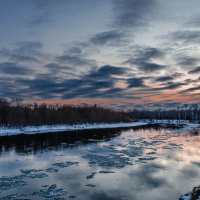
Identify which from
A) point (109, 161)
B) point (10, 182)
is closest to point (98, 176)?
point (10, 182)

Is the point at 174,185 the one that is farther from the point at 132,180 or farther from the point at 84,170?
the point at 84,170

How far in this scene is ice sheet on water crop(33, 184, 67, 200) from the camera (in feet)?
49.8

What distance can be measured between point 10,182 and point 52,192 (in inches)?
152

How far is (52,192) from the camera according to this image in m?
16.0

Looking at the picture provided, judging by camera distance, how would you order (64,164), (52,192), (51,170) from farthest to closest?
(64,164), (51,170), (52,192)

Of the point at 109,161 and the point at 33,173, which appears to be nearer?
the point at 33,173

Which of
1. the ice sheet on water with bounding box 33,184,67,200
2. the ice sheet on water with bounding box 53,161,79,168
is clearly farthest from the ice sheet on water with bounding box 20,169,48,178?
the ice sheet on water with bounding box 33,184,67,200

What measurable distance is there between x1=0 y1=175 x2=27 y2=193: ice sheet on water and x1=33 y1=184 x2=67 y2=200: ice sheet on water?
6.90ft

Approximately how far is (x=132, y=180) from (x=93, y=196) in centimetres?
Answer: 467

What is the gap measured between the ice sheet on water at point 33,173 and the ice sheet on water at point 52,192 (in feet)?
10.3

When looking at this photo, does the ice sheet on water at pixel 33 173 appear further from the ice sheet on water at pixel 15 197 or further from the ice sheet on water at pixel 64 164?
the ice sheet on water at pixel 15 197

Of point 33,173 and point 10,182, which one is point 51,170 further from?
point 10,182

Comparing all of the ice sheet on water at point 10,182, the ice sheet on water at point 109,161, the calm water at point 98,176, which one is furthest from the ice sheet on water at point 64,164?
the ice sheet on water at point 10,182

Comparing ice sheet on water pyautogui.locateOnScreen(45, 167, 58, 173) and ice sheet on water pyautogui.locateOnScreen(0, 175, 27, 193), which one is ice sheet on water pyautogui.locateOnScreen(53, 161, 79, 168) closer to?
ice sheet on water pyautogui.locateOnScreen(45, 167, 58, 173)
